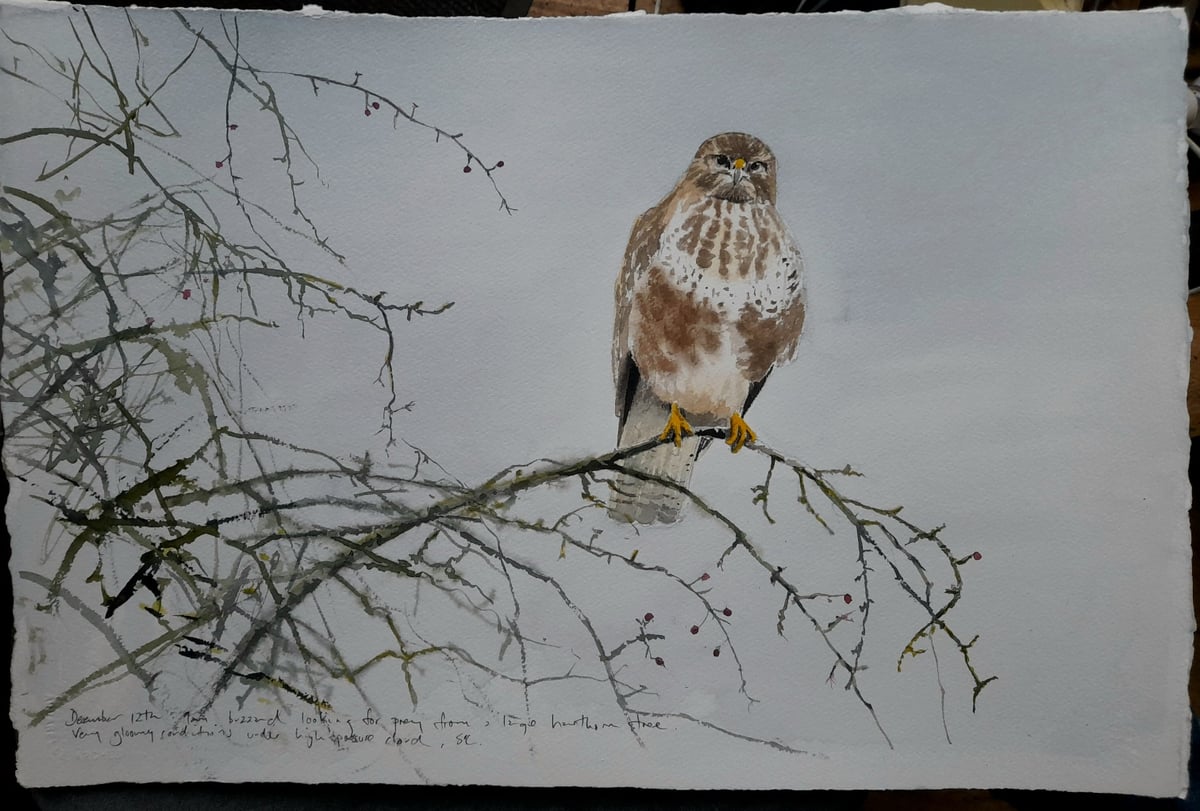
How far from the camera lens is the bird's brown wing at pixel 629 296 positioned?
0.70 meters

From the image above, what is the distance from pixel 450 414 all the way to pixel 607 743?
0.36 m

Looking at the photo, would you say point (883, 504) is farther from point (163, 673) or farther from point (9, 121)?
point (9, 121)

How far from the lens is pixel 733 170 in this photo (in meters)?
0.69

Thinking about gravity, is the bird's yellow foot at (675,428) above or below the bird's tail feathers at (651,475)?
above

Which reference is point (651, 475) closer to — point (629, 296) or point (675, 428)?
point (675, 428)

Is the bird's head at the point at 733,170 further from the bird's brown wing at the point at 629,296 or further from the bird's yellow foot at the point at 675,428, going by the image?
the bird's yellow foot at the point at 675,428

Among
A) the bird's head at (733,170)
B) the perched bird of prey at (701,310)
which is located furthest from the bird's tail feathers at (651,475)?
the bird's head at (733,170)

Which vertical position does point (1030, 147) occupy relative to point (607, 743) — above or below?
above

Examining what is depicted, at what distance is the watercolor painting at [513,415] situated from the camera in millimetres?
704

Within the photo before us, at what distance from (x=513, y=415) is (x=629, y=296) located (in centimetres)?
16

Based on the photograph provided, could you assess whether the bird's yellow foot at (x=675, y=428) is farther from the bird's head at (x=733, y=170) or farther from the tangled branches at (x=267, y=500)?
the bird's head at (x=733, y=170)

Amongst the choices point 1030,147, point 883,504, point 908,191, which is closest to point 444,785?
point 883,504

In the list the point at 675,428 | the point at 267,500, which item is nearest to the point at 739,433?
the point at 675,428

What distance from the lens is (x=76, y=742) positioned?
2.40 ft
